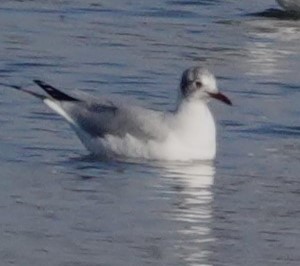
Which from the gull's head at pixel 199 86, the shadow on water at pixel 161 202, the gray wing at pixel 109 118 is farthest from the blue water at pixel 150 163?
the gull's head at pixel 199 86

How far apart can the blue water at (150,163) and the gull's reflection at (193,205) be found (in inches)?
0.6

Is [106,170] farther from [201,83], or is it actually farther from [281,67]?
[281,67]

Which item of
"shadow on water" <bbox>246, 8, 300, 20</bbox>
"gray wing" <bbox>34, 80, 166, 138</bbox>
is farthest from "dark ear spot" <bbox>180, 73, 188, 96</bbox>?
"shadow on water" <bbox>246, 8, 300, 20</bbox>

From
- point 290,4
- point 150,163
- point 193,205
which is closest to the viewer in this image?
point 193,205

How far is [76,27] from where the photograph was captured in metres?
19.9

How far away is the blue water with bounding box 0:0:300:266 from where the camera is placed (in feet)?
35.8

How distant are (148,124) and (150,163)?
0.30 metres

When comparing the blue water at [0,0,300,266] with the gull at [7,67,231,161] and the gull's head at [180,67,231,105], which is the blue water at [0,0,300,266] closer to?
the gull at [7,67,231,161]

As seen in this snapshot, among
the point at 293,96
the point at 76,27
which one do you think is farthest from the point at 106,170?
the point at 76,27

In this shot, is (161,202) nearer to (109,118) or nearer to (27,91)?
(109,118)

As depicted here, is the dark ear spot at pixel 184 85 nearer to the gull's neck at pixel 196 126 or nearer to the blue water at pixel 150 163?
the gull's neck at pixel 196 126

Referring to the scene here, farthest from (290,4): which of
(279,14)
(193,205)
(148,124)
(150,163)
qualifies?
(193,205)

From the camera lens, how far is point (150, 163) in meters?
13.7

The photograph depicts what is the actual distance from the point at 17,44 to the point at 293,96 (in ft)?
11.2
